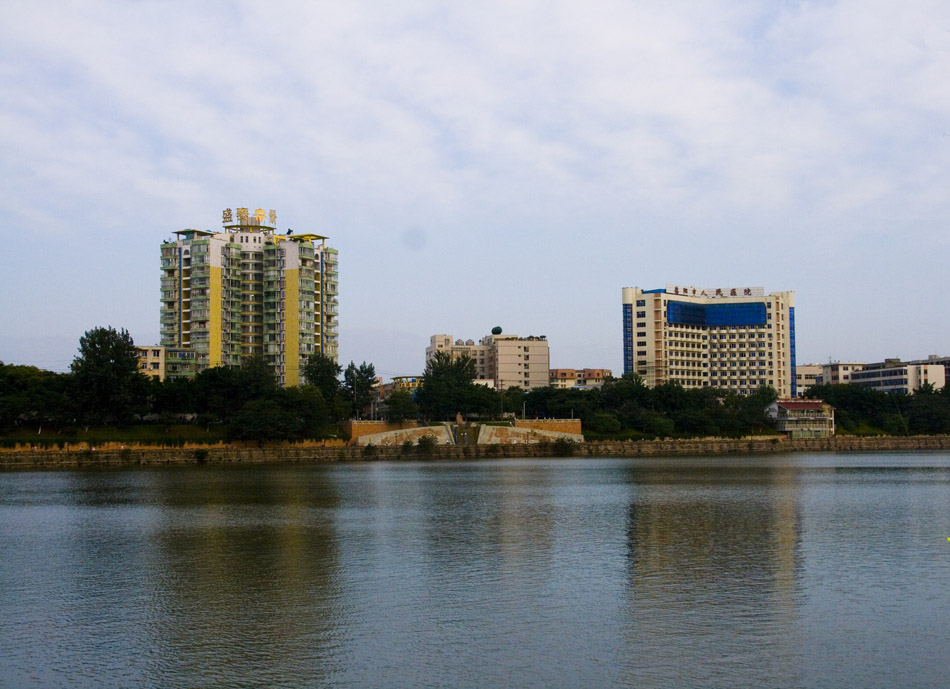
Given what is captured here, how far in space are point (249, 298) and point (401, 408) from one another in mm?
32028

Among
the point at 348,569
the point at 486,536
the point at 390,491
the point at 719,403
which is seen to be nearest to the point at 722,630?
the point at 348,569

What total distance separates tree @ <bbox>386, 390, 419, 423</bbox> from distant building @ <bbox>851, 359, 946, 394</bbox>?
103 metres

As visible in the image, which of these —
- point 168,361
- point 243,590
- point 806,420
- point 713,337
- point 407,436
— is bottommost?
point 243,590

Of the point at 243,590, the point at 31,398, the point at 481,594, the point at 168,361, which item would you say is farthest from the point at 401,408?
the point at 481,594

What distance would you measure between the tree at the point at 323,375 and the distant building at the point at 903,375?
107 metres

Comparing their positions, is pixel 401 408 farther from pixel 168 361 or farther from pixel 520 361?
pixel 520 361

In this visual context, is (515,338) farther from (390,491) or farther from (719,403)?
(390,491)

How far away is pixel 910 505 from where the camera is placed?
45.0 m

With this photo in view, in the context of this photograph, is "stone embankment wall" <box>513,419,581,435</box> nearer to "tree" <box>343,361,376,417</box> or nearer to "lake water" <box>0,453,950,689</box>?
"tree" <box>343,361,376,417</box>

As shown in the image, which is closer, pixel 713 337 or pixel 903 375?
pixel 713 337

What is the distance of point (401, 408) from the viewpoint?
110 metres

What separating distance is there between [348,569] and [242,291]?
106 metres

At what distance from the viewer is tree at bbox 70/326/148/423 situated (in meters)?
93.6

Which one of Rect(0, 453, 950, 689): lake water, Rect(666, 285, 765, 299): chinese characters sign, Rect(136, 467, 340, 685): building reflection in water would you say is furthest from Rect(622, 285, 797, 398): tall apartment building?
Rect(136, 467, 340, 685): building reflection in water
